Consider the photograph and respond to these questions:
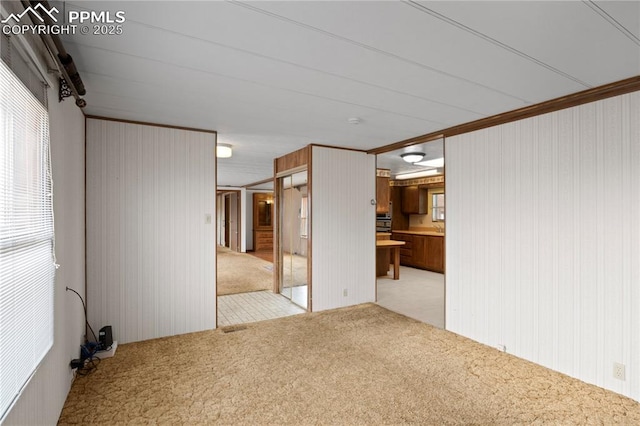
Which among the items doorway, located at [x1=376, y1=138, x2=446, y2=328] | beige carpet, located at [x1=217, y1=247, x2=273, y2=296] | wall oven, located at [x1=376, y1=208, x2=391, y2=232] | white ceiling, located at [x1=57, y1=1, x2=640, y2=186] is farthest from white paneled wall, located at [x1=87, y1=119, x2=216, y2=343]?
wall oven, located at [x1=376, y1=208, x2=391, y2=232]

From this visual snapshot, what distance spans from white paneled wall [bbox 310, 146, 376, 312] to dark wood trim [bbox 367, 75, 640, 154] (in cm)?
118

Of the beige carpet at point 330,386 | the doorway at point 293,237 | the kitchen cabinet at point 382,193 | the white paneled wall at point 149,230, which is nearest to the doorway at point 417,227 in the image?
the kitchen cabinet at point 382,193

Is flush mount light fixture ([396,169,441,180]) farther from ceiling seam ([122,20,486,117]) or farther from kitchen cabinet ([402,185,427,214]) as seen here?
ceiling seam ([122,20,486,117])

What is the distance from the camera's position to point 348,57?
2.08m

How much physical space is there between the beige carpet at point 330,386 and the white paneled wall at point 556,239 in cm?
25

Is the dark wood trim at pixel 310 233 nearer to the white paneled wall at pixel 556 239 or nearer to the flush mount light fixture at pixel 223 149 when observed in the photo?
the flush mount light fixture at pixel 223 149

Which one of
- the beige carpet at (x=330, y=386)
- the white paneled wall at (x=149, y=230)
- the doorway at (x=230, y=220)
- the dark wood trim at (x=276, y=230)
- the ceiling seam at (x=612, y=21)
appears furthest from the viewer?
the doorway at (x=230, y=220)

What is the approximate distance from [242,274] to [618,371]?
6358mm

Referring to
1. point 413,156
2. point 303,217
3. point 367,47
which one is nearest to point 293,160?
point 303,217

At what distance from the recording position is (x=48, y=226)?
1.93 meters

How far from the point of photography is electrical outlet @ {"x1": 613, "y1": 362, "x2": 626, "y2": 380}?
8.12 ft

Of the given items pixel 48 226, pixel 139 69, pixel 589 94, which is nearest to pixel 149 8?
pixel 139 69

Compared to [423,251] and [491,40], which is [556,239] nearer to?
[491,40]

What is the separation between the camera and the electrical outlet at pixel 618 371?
8.12 feet
